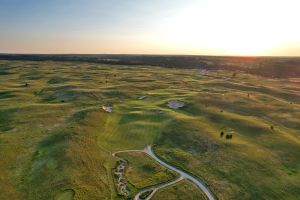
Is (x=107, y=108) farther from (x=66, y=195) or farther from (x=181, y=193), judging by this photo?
(x=181, y=193)

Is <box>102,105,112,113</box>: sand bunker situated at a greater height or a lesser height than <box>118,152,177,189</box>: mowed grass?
greater

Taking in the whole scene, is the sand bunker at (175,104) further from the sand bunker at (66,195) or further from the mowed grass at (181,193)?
the sand bunker at (66,195)

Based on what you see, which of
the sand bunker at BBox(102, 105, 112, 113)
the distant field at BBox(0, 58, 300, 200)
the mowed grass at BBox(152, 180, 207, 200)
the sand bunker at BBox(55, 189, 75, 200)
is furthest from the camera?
the sand bunker at BBox(102, 105, 112, 113)

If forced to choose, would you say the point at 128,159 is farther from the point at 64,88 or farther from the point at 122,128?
the point at 64,88

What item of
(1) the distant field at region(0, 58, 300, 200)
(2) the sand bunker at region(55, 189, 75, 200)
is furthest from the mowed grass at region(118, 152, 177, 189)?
(2) the sand bunker at region(55, 189, 75, 200)

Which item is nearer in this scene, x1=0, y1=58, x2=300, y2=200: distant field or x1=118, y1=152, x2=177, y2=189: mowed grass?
x1=0, y1=58, x2=300, y2=200: distant field

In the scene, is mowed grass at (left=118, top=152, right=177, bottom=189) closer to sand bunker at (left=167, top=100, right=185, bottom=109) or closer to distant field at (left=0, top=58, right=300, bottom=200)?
distant field at (left=0, top=58, right=300, bottom=200)

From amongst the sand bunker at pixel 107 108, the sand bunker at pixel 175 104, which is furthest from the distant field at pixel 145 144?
the sand bunker at pixel 175 104

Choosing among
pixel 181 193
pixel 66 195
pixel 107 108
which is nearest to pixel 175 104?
pixel 107 108

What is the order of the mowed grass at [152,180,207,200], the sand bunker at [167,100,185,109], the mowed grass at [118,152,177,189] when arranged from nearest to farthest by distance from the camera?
the mowed grass at [152,180,207,200] < the mowed grass at [118,152,177,189] < the sand bunker at [167,100,185,109]
